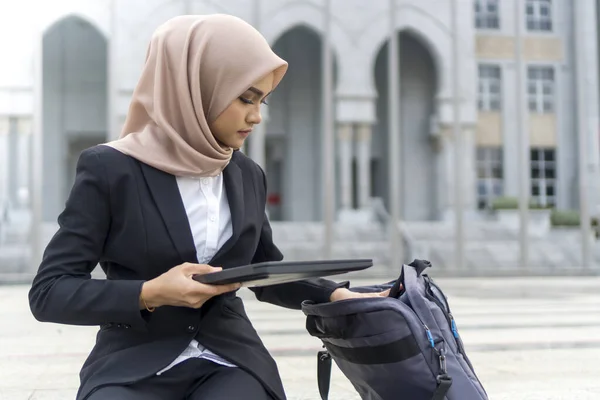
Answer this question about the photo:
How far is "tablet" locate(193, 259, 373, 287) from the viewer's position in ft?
4.68

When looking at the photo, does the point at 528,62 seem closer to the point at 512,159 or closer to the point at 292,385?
the point at 512,159

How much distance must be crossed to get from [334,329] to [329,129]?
41.0ft

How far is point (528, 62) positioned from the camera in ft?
66.2

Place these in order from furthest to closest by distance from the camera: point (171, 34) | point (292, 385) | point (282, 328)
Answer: point (282, 328), point (292, 385), point (171, 34)

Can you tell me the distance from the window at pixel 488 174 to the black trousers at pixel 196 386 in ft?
62.9

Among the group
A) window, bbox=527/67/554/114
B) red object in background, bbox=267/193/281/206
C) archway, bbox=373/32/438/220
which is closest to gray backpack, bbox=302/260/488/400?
archway, bbox=373/32/438/220

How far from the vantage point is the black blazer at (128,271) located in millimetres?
1600

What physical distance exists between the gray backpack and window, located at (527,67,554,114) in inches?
788

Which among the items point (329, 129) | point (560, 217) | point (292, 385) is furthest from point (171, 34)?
point (560, 217)

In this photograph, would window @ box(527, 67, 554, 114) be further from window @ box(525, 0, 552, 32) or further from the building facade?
window @ box(525, 0, 552, 32)

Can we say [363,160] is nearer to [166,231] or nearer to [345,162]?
[345,162]

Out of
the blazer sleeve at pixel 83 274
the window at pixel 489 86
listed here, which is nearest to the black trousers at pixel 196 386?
the blazer sleeve at pixel 83 274

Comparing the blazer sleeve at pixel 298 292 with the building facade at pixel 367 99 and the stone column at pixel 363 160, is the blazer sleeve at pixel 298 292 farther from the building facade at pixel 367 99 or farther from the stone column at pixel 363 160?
→ the stone column at pixel 363 160

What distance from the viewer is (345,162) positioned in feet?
60.5
